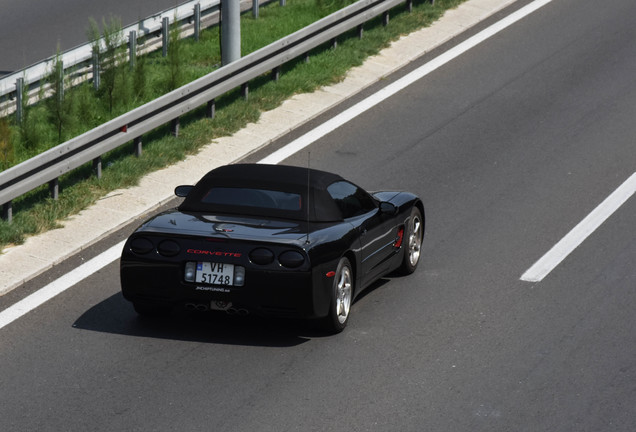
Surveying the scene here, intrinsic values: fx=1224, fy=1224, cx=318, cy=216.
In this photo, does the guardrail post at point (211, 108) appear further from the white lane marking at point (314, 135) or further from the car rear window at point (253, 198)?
the car rear window at point (253, 198)

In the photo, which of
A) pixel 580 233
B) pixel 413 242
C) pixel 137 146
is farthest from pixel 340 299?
pixel 137 146

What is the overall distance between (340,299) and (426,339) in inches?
30.4

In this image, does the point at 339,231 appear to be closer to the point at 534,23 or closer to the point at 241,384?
the point at 241,384

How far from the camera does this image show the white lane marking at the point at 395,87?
50.0 ft

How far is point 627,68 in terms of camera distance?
19.1 meters

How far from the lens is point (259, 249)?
→ 9484 mm

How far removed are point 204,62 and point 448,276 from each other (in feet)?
27.7

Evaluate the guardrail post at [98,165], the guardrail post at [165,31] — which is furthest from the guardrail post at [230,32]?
the guardrail post at [98,165]

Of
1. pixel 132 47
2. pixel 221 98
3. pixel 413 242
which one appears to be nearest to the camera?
pixel 413 242

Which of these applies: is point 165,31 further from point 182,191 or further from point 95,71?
point 182,191

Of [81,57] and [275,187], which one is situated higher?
[275,187]

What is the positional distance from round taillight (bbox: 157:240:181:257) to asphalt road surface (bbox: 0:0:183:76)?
934 cm

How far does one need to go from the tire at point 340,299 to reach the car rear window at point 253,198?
0.65 m

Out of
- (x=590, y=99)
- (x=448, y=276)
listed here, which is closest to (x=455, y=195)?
(x=448, y=276)
